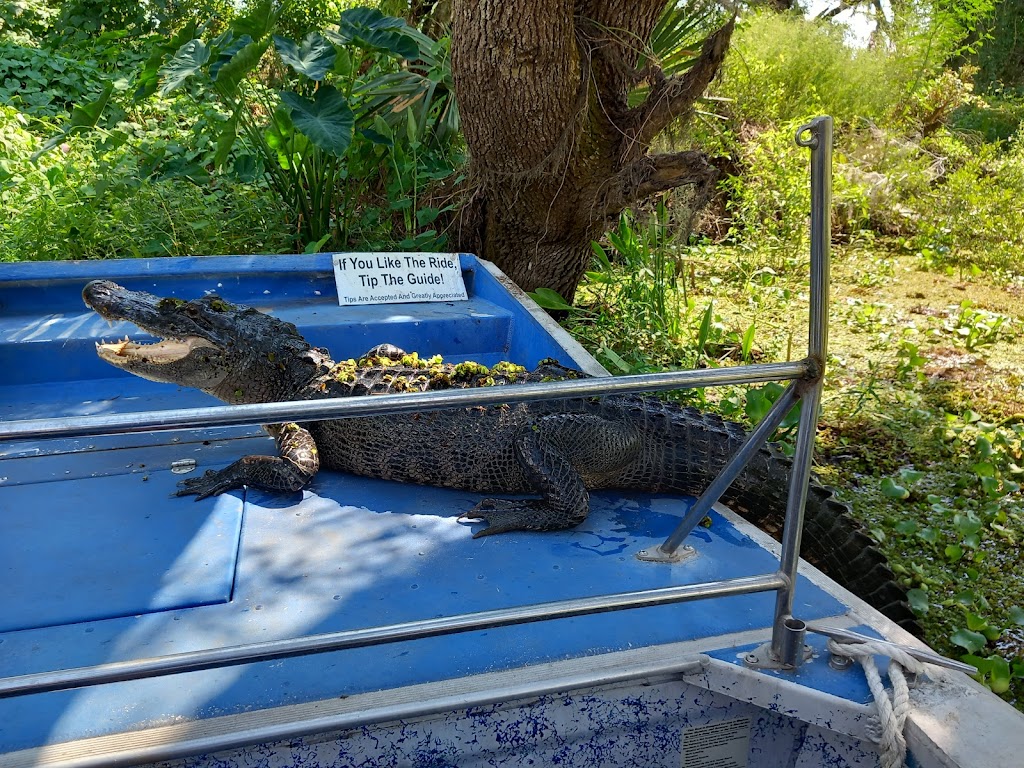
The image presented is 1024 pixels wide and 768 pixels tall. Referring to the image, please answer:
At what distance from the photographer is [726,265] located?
6559 millimetres

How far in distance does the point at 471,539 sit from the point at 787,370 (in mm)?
1110

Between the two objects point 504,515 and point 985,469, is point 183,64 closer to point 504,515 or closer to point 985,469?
point 504,515

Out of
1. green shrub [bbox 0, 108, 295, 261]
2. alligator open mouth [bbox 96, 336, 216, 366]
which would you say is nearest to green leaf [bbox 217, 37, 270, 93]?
green shrub [bbox 0, 108, 295, 261]

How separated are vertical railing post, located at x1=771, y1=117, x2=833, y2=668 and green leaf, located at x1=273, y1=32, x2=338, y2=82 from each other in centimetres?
318

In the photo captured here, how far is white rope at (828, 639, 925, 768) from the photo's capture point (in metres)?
1.35

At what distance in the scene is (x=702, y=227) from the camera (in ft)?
24.7

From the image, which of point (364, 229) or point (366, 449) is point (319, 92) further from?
point (366, 449)

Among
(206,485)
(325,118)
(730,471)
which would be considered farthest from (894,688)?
(325,118)

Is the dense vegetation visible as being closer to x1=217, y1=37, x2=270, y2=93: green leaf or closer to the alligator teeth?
x1=217, y1=37, x2=270, y2=93: green leaf

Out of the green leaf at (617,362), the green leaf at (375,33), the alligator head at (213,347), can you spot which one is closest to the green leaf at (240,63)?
the green leaf at (375,33)

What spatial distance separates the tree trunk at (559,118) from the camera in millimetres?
3693

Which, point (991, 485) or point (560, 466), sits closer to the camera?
point (560, 466)

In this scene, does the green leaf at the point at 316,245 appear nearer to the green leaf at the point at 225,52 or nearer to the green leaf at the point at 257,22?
the green leaf at the point at 225,52

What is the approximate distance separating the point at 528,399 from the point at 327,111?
323cm
